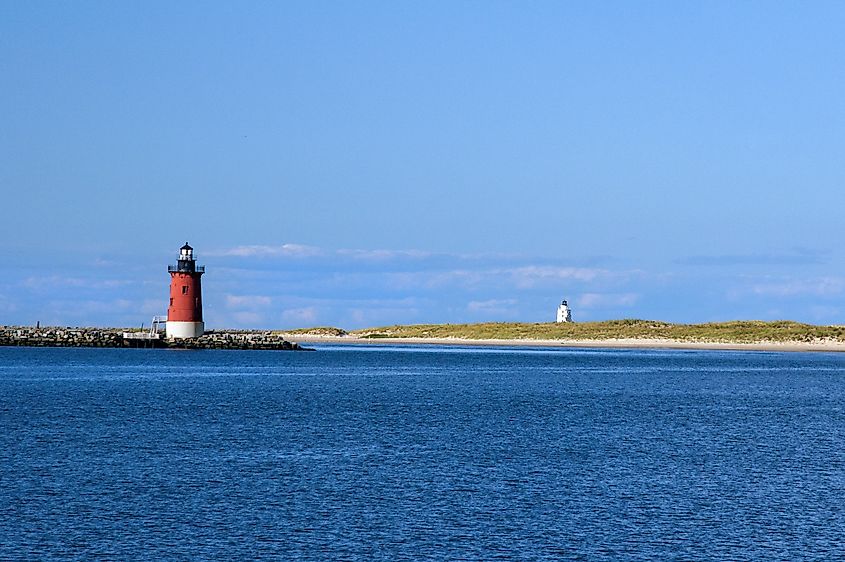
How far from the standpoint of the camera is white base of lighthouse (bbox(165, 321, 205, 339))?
381 ft

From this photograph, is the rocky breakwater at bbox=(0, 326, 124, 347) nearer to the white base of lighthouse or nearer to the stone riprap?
the stone riprap

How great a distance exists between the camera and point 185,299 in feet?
374

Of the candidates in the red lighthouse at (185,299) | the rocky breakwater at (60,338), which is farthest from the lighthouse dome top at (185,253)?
the rocky breakwater at (60,338)

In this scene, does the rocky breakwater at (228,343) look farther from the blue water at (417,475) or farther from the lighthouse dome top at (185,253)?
the blue water at (417,475)

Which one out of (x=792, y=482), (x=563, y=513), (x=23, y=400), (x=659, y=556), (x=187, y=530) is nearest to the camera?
(x=659, y=556)

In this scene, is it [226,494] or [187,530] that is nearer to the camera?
[187,530]

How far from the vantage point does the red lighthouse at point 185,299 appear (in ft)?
366

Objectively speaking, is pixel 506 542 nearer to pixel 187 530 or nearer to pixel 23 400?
pixel 187 530

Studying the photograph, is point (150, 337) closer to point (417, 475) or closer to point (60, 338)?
point (60, 338)

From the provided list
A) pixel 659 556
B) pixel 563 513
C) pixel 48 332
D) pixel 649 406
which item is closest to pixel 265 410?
pixel 649 406

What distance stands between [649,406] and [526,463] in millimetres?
27574

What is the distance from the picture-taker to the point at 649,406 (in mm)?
66062

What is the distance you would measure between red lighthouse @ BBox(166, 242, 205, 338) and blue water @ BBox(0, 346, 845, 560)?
1451 inches

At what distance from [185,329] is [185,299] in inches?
144
